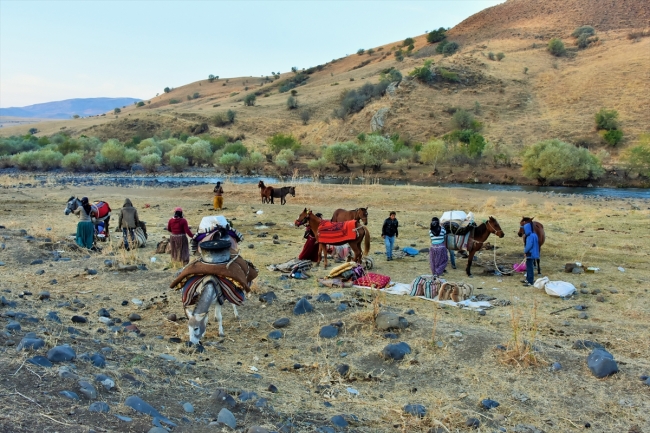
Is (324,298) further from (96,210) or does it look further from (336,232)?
(96,210)

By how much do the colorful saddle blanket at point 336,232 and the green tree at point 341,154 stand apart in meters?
36.5

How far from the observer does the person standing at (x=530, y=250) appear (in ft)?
33.9

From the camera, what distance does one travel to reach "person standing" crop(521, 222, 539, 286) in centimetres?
1034

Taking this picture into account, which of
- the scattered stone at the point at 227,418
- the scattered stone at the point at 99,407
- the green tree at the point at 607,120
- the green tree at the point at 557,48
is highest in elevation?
the green tree at the point at 557,48

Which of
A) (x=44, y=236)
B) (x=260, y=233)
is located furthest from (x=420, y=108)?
(x=44, y=236)

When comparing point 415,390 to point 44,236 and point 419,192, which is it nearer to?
point 44,236

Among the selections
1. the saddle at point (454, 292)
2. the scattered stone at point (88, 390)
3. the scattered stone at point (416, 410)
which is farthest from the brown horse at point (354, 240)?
the scattered stone at point (88, 390)

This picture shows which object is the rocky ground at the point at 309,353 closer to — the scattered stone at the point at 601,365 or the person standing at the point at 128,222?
the scattered stone at the point at 601,365

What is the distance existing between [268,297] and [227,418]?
4544mm

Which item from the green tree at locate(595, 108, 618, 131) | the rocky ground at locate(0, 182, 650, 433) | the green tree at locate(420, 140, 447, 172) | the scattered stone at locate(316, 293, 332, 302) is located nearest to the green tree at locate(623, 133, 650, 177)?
the green tree at locate(420, 140, 447, 172)

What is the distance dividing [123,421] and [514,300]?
7311mm

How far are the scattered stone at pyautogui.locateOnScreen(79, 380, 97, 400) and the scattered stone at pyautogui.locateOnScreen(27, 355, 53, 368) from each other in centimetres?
56

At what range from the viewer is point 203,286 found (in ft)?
22.1

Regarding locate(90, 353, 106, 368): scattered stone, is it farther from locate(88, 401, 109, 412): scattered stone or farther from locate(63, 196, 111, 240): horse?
locate(63, 196, 111, 240): horse
